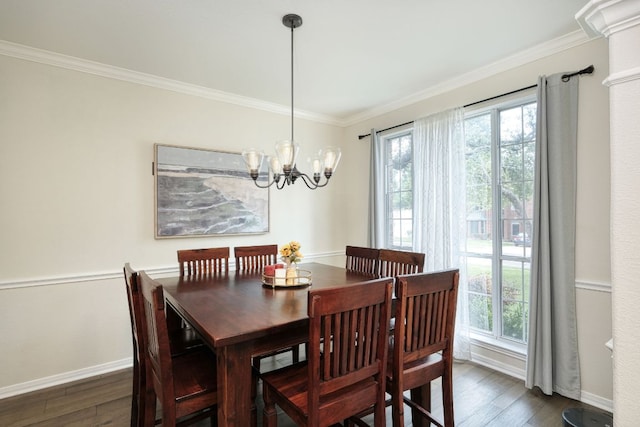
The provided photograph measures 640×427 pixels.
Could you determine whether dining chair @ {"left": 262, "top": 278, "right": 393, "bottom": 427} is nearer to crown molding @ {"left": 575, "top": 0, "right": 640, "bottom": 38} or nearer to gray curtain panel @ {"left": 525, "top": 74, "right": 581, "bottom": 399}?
crown molding @ {"left": 575, "top": 0, "right": 640, "bottom": 38}

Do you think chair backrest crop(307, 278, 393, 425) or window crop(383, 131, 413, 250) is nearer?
chair backrest crop(307, 278, 393, 425)

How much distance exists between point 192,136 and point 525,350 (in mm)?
3717

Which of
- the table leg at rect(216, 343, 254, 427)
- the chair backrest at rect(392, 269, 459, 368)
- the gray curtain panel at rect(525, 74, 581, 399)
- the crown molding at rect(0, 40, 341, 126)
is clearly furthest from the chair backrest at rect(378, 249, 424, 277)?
the crown molding at rect(0, 40, 341, 126)

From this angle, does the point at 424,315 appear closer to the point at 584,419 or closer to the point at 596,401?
the point at 584,419

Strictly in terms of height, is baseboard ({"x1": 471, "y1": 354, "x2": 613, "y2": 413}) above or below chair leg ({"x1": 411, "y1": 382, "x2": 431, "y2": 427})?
below

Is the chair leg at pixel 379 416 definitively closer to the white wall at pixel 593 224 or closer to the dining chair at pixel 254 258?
the dining chair at pixel 254 258

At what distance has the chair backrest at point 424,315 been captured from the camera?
156 cm

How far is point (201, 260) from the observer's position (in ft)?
9.12

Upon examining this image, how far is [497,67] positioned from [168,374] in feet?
11.0

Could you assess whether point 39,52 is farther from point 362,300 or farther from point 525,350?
point 525,350

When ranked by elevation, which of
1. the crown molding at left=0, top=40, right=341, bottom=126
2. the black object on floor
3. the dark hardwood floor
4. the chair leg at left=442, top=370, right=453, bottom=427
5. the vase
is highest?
the crown molding at left=0, top=40, right=341, bottom=126

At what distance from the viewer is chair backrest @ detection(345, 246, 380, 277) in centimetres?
281

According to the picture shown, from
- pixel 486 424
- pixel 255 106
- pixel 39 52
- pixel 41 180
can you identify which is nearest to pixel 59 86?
pixel 39 52

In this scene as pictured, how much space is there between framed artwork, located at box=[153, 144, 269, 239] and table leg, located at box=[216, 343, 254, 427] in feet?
6.92
